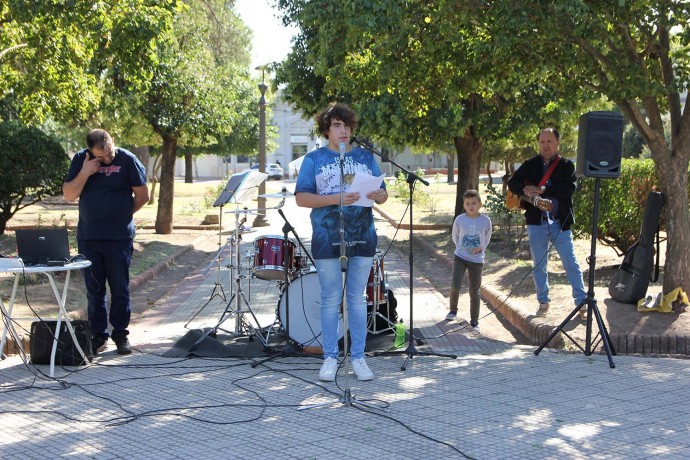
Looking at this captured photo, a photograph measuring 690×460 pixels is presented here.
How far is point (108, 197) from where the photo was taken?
25.3 ft

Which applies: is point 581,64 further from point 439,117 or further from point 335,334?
point 439,117

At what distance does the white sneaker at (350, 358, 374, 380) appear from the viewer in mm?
6758

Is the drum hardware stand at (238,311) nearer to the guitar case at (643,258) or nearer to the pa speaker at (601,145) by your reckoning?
the pa speaker at (601,145)

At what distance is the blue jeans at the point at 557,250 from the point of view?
9094 millimetres

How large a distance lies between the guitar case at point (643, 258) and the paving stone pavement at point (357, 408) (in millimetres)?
1982

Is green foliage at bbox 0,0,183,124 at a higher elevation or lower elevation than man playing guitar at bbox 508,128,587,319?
higher

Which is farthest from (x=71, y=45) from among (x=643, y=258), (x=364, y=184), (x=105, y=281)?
(x=643, y=258)

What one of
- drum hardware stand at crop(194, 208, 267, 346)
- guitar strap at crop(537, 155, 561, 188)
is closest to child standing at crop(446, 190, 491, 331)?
guitar strap at crop(537, 155, 561, 188)

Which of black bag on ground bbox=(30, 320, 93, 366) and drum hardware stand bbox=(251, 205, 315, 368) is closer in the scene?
black bag on ground bbox=(30, 320, 93, 366)

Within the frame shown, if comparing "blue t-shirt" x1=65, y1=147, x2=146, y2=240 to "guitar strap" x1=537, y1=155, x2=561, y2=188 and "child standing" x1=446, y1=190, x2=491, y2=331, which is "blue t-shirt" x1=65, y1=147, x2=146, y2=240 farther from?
"guitar strap" x1=537, y1=155, x2=561, y2=188

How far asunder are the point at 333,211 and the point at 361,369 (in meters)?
1.29

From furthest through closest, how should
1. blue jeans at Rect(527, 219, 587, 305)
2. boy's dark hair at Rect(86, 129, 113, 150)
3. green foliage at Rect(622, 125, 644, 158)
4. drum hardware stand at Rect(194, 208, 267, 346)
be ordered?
green foliage at Rect(622, 125, 644, 158), blue jeans at Rect(527, 219, 587, 305), drum hardware stand at Rect(194, 208, 267, 346), boy's dark hair at Rect(86, 129, 113, 150)

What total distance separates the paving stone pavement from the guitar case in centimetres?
198

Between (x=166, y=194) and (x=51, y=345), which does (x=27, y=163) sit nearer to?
(x=166, y=194)
